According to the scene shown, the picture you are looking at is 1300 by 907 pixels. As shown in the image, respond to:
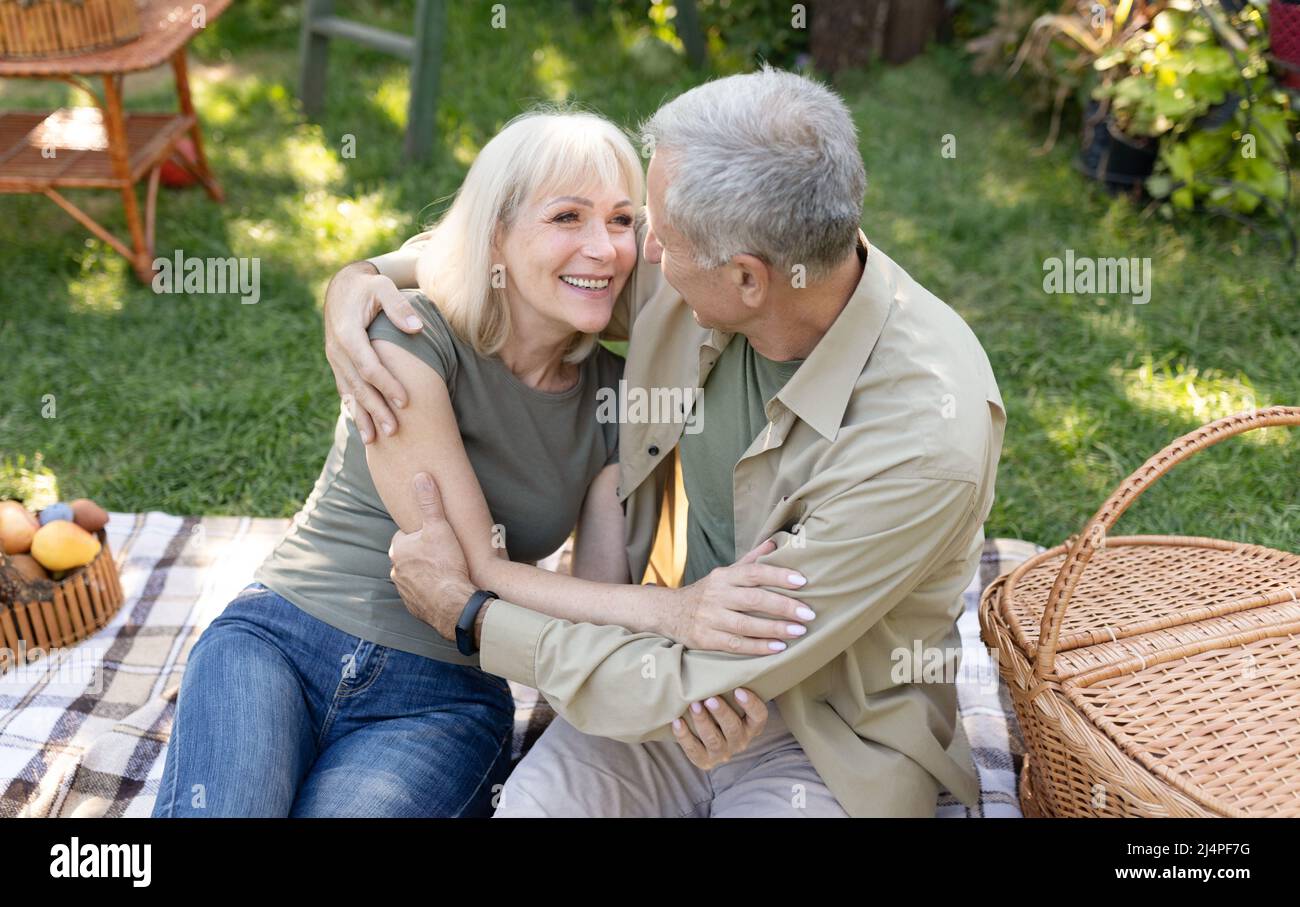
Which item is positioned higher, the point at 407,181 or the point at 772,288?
the point at 772,288

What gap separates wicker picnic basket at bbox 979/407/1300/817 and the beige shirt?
0.60 ft

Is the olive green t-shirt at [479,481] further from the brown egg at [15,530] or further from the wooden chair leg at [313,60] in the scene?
the wooden chair leg at [313,60]

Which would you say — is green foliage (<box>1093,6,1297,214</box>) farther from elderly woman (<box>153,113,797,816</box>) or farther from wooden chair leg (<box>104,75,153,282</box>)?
wooden chair leg (<box>104,75,153,282</box>)

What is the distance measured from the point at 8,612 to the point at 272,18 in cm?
569

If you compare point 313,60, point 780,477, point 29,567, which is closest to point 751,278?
point 780,477

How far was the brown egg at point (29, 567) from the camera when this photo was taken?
3125mm

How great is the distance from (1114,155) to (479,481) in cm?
381

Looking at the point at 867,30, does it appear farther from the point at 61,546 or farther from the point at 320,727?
the point at 320,727

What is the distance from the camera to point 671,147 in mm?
2199

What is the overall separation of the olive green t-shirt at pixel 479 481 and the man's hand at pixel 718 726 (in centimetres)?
60

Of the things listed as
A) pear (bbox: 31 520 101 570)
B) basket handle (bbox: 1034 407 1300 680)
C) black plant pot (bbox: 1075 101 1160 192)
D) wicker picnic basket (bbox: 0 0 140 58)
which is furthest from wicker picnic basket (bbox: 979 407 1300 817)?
wicker picnic basket (bbox: 0 0 140 58)
